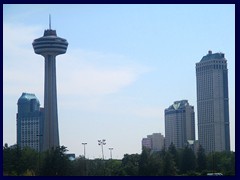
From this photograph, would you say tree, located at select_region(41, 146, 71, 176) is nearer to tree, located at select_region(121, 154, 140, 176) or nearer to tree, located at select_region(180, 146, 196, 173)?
tree, located at select_region(121, 154, 140, 176)

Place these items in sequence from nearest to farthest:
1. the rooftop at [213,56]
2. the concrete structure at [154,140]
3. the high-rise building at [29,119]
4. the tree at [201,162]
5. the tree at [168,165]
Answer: the tree at [168,165]
the tree at [201,162]
the concrete structure at [154,140]
the rooftop at [213,56]
the high-rise building at [29,119]

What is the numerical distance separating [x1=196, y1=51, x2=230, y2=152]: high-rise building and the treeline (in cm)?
2451

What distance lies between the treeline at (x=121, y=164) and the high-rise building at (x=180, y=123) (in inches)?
974

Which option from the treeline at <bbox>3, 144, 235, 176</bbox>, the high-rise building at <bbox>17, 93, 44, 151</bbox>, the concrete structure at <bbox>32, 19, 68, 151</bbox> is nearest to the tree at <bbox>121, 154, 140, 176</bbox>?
the treeline at <bbox>3, 144, 235, 176</bbox>

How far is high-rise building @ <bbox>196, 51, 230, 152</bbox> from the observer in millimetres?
60938

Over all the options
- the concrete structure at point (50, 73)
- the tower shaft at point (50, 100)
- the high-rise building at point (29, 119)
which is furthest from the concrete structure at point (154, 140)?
the high-rise building at point (29, 119)

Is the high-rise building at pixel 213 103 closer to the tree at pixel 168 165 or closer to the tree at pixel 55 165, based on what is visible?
the tree at pixel 168 165

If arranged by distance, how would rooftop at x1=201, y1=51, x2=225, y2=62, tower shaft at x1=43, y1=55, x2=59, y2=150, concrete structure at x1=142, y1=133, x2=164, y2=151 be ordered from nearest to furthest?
1. concrete structure at x1=142, y1=133, x2=164, y2=151
2. rooftop at x1=201, y1=51, x2=225, y2=62
3. tower shaft at x1=43, y1=55, x2=59, y2=150

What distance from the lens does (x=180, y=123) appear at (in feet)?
204

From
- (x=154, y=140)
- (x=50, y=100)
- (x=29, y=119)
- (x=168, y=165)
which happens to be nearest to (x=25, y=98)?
(x=29, y=119)

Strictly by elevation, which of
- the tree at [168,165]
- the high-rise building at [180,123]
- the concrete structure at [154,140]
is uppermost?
the high-rise building at [180,123]

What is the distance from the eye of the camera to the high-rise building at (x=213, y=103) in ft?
200
